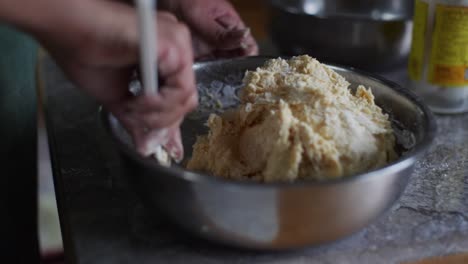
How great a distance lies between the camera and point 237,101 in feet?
2.69

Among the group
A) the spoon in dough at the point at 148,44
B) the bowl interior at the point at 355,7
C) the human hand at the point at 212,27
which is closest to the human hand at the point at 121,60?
the spoon in dough at the point at 148,44

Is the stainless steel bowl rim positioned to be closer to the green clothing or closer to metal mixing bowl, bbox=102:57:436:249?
metal mixing bowl, bbox=102:57:436:249

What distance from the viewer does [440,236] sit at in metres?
0.63

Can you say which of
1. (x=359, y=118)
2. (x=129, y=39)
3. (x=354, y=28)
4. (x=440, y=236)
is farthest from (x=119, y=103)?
(x=354, y=28)

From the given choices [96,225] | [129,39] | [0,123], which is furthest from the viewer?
[0,123]

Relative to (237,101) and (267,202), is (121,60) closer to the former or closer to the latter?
(267,202)

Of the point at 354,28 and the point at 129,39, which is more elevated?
the point at 129,39

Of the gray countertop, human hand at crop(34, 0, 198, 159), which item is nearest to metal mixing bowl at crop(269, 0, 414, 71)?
the gray countertop

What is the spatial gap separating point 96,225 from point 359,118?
0.29 metres

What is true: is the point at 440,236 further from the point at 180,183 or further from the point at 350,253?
the point at 180,183

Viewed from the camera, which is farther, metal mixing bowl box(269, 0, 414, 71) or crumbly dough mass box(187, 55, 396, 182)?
metal mixing bowl box(269, 0, 414, 71)

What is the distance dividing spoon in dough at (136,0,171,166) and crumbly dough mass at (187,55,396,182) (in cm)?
14

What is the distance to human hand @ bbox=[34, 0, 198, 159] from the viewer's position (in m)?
0.49

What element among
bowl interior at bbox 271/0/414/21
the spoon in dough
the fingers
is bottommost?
bowl interior at bbox 271/0/414/21
